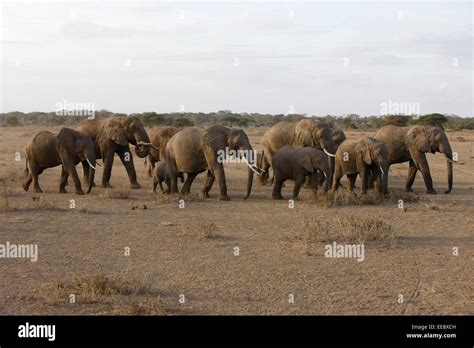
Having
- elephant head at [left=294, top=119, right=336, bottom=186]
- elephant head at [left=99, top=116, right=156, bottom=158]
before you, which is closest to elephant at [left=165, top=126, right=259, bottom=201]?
elephant head at [left=99, top=116, right=156, bottom=158]

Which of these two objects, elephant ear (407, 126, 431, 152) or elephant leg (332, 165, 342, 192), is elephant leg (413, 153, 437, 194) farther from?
elephant leg (332, 165, 342, 192)

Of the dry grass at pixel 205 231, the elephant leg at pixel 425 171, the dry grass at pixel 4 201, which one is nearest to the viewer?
the dry grass at pixel 205 231

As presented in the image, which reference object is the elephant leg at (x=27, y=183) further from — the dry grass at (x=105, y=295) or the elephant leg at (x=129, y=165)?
the dry grass at (x=105, y=295)

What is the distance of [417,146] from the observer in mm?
20578

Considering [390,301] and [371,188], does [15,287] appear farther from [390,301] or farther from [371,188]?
[371,188]

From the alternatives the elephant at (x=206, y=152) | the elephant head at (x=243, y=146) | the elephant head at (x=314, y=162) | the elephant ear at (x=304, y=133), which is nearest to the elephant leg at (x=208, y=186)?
the elephant at (x=206, y=152)

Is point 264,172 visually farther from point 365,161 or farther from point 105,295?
point 105,295

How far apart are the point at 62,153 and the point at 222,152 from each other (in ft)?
14.4

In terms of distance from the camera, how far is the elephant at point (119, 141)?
806 inches

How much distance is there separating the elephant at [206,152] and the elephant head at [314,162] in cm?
126

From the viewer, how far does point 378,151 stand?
18375mm
